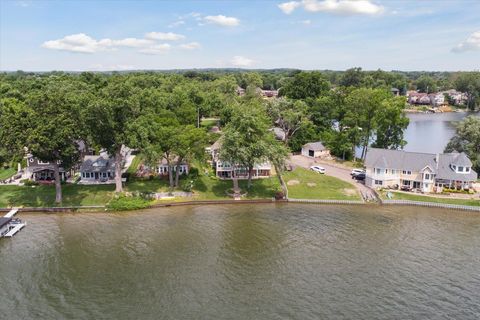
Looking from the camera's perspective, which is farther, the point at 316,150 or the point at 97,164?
the point at 316,150

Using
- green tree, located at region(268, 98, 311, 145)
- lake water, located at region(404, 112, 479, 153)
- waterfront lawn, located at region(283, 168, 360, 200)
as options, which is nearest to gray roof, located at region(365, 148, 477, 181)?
waterfront lawn, located at region(283, 168, 360, 200)

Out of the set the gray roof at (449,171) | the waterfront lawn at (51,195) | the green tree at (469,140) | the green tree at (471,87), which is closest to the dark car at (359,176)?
the gray roof at (449,171)

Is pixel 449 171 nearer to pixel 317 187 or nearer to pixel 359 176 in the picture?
pixel 359 176

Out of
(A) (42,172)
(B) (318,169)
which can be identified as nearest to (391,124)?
(B) (318,169)

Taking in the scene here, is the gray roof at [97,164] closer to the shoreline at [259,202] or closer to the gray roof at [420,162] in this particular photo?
the shoreline at [259,202]

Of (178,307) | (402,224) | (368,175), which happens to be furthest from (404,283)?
(368,175)

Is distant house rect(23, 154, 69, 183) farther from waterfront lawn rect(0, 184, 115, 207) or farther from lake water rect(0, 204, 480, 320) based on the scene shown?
lake water rect(0, 204, 480, 320)

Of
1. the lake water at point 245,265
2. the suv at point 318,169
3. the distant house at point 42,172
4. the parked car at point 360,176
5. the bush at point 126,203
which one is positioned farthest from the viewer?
the suv at point 318,169
